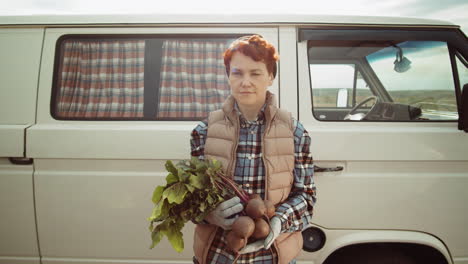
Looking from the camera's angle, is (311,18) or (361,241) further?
(311,18)

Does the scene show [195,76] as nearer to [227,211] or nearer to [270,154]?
[270,154]

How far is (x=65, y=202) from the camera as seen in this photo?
6.39 feet

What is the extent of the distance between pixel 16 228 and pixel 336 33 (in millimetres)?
2648

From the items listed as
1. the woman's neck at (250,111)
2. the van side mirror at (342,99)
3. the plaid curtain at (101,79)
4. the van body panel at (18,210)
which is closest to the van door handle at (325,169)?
the woman's neck at (250,111)

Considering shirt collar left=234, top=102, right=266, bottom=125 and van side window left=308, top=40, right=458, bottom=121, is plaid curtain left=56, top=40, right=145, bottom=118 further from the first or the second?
van side window left=308, top=40, right=458, bottom=121

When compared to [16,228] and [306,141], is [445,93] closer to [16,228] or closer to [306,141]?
[306,141]

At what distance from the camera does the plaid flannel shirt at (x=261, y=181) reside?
50.8 inches

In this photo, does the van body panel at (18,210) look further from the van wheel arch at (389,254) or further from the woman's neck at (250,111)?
the van wheel arch at (389,254)

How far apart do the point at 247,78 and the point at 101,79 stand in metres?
1.35

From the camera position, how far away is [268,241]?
113 centimetres

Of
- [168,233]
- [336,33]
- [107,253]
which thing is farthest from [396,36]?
[107,253]

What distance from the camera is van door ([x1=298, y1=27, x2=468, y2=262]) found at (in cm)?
188

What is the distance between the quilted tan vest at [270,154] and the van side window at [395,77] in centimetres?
78

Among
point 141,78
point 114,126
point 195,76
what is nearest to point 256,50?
point 195,76
